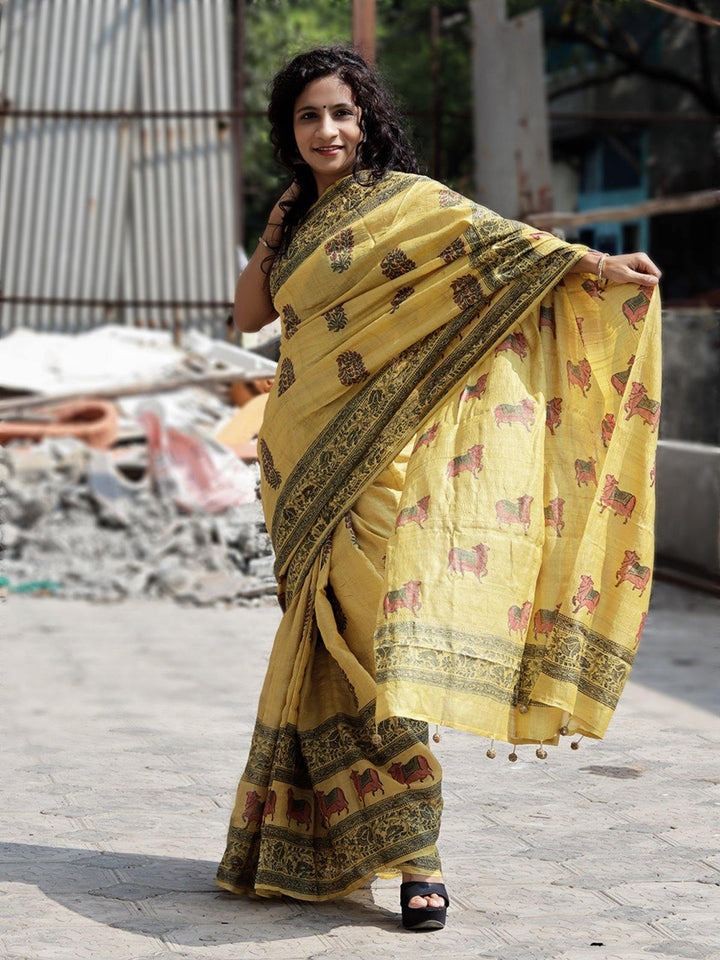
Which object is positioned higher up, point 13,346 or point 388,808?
point 13,346

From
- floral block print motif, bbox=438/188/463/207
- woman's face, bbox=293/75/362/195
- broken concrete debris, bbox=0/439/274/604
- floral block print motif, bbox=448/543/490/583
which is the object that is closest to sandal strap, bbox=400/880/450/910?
floral block print motif, bbox=448/543/490/583

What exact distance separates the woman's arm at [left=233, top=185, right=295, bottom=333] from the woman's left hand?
2.44ft

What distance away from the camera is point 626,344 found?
2.91 metres

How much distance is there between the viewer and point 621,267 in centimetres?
286

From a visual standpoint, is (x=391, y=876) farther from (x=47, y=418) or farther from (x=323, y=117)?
(x=47, y=418)

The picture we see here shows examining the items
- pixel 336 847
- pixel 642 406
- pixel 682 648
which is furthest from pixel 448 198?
pixel 682 648

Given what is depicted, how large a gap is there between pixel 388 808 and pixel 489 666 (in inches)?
16.0

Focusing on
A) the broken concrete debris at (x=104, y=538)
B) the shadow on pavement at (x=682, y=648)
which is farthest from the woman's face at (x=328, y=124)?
the broken concrete debris at (x=104, y=538)

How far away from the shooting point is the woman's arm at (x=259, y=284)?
3.10 meters

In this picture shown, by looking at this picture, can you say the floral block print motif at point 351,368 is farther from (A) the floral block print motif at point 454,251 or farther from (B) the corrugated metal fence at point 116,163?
(B) the corrugated metal fence at point 116,163

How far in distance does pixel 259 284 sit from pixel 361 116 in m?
0.44

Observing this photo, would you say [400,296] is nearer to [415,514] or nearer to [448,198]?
[448,198]

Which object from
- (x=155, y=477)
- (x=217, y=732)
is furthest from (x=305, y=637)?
(x=155, y=477)

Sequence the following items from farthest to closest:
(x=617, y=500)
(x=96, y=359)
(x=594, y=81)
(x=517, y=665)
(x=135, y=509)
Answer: (x=594, y=81), (x=96, y=359), (x=135, y=509), (x=617, y=500), (x=517, y=665)
